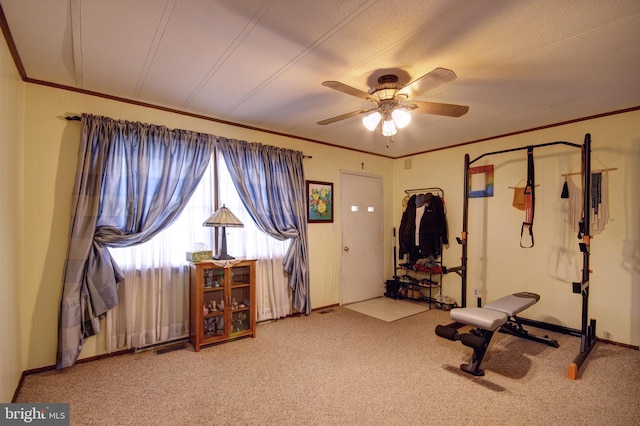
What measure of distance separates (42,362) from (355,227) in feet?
12.8

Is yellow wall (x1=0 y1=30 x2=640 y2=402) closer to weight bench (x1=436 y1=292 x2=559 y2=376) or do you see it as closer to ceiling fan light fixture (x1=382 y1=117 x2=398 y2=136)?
weight bench (x1=436 y1=292 x2=559 y2=376)

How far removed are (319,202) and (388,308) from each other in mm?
1880

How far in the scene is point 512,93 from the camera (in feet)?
9.23

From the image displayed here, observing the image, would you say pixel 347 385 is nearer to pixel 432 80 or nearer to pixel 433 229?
pixel 432 80

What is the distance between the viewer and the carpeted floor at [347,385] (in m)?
2.10

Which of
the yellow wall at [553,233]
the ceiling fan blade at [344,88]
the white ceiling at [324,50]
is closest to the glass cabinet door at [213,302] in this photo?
the white ceiling at [324,50]

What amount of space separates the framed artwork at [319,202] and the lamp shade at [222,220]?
1.35 metres

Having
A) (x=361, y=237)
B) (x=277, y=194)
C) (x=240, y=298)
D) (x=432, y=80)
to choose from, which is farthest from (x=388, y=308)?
(x=432, y=80)

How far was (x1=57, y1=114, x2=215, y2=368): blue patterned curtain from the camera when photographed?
2.68 meters

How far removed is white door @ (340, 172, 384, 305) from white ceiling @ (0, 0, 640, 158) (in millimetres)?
1916

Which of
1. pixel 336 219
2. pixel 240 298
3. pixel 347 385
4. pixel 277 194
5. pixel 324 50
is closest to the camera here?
pixel 324 50

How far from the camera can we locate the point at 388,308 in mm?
4617

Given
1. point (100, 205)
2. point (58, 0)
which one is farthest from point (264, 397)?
point (58, 0)

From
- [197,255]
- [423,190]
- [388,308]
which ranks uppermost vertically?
[423,190]
